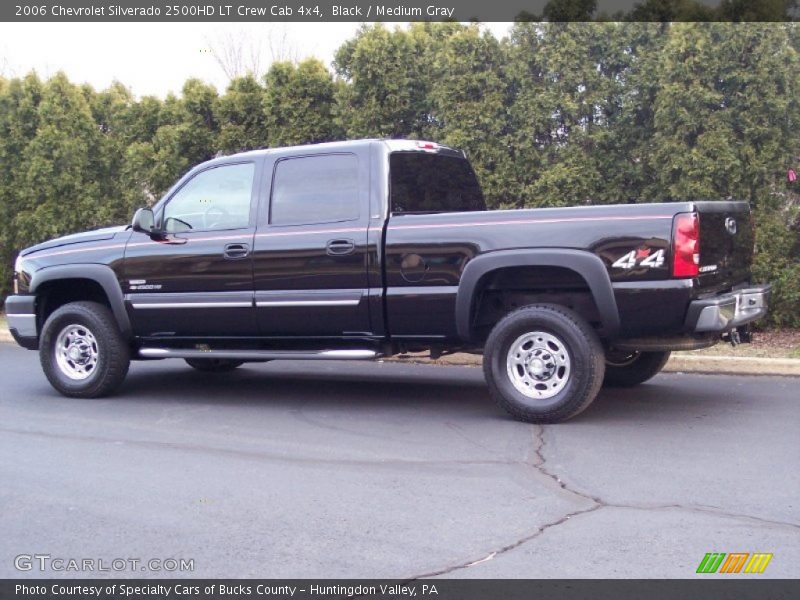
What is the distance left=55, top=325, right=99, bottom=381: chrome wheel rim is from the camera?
8258 millimetres

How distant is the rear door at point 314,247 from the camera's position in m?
7.16

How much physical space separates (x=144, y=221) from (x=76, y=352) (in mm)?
1432

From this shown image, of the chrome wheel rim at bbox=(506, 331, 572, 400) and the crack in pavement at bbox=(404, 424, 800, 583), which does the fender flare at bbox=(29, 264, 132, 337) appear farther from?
the crack in pavement at bbox=(404, 424, 800, 583)

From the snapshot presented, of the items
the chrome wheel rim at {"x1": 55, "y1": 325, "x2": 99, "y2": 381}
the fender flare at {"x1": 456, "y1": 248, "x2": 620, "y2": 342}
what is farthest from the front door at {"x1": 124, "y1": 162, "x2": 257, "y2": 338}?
the fender flare at {"x1": 456, "y1": 248, "x2": 620, "y2": 342}

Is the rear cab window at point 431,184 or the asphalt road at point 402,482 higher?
the rear cab window at point 431,184

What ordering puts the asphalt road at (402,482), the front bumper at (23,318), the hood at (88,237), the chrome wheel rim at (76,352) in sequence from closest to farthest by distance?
the asphalt road at (402,482) < the hood at (88,237) < the chrome wheel rim at (76,352) < the front bumper at (23,318)

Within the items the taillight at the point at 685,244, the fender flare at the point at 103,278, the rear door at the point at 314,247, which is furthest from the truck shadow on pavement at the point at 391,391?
the taillight at the point at 685,244

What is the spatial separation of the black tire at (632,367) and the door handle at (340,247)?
2322 millimetres

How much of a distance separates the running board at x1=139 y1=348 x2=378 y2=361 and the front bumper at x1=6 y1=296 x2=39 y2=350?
43.1 inches

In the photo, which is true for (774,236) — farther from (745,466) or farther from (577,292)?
(745,466)

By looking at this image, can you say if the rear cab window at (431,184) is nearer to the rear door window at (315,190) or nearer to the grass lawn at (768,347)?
the rear door window at (315,190)

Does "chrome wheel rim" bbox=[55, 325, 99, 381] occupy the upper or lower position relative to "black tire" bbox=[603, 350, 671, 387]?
upper

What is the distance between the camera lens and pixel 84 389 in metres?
8.19
